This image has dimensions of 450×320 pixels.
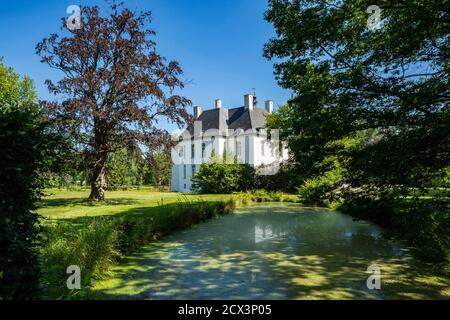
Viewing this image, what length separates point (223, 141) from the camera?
116 feet

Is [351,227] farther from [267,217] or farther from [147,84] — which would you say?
[147,84]

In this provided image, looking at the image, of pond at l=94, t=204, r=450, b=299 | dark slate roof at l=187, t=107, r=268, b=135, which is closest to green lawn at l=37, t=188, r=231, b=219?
pond at l=94, t=204, r=450, b=299

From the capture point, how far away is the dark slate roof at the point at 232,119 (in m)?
35.1

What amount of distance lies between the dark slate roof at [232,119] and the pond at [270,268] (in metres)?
24.3

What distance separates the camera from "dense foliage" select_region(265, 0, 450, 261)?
20.9 feet

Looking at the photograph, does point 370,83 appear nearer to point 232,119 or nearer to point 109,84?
point 109,84

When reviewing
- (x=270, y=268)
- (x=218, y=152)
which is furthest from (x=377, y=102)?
(x=218, y=152)

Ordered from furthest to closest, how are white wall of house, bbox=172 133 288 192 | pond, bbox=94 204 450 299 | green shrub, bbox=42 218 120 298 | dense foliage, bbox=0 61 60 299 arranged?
white wall of house, bbox=172 133 288 192, pond, bbox=94 204 450 299, green shrub, bbox=42 218 120 298, dense foliage, bbox=0 61 60 299

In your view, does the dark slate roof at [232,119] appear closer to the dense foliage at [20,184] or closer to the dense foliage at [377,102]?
the dense foliage at [377,102]

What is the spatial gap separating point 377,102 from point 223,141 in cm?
2807

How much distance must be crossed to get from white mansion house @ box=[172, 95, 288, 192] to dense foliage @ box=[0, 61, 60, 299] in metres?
28.6

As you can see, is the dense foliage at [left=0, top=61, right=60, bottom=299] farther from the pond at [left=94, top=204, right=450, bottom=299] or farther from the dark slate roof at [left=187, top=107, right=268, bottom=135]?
the dark slate roof at [left=187, top=107, right=268, bottom=135]

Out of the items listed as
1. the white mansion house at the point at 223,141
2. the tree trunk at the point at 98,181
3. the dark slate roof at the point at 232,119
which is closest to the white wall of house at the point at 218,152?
the white mansion house at the point at 223,141

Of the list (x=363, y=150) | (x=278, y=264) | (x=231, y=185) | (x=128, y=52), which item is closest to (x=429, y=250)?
(x=363, y=150)
